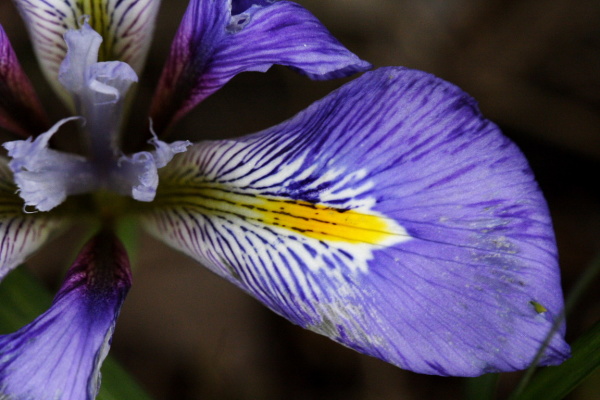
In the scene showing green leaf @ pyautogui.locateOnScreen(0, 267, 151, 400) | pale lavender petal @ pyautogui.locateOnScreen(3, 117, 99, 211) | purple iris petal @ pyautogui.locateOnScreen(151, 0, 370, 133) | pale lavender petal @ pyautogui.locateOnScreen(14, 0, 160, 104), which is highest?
purple iris petal @ pyautogui.locateOnScreen(151, 0, 370, 133)

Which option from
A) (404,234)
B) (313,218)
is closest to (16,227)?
(313,218)

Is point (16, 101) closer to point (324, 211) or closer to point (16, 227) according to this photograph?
point (16, 227)

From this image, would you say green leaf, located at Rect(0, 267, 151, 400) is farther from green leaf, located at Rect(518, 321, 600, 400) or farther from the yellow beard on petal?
green leaf, located at Rect(518, 321, 600, 400)

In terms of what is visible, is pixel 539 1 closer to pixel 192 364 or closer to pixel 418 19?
pixel 418 19

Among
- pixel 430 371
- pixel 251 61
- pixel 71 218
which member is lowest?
pixel 71 218

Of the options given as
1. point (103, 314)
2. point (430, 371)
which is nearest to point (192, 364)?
point (103, 314)

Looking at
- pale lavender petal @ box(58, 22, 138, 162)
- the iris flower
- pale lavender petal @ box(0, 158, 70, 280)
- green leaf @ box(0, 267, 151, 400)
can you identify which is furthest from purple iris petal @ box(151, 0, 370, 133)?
green leaf @ box(0, 267, 151, 400)
